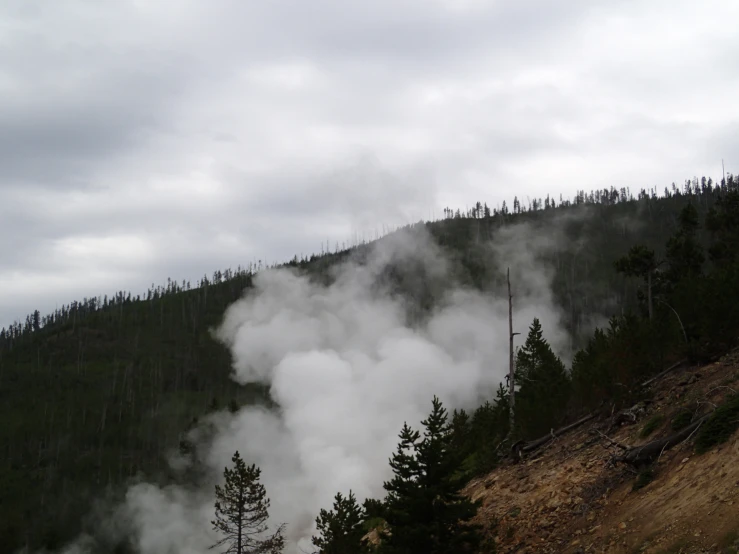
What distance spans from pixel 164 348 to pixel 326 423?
8134 centimetres

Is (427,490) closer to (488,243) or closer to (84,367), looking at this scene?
(84,367)

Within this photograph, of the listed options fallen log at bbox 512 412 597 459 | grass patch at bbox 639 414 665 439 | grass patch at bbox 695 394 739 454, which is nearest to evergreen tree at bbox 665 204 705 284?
fallen log at bbox 512 412 597 459

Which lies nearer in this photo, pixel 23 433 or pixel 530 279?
pixel 23 433

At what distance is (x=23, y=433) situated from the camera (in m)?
92.9

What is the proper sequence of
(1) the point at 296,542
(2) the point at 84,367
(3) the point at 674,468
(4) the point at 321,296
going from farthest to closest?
1. (2) the point at 84,367
2. (4) the point at 321,296
3. (1) the point at 296,542
4. (3) the point at 674,468

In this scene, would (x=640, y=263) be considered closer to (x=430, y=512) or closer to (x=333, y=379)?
(x=430, y=512)

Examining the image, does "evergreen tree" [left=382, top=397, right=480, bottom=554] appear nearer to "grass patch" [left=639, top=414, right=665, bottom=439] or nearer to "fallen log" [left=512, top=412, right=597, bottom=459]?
"grass patch" [left=639, top=414, right=665, bottom=439]

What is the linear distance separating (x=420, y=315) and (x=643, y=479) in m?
98.1

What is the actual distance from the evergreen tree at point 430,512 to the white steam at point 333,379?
34038 mm

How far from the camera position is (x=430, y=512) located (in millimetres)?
14492

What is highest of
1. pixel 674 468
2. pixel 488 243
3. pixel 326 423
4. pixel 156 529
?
pixel 488 243

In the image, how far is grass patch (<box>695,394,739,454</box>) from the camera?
12484 millimetres

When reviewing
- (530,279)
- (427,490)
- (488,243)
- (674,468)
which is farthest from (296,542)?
(488,243)

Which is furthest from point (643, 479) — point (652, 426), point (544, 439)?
point (544, 439)
